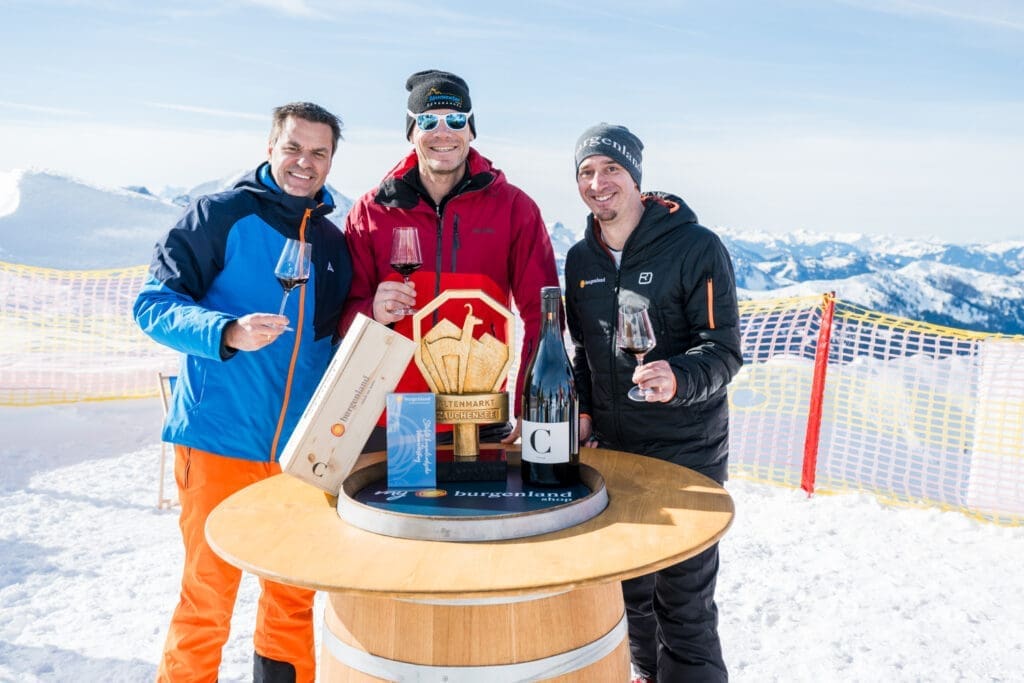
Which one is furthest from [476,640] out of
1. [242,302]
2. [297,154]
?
[297,154]

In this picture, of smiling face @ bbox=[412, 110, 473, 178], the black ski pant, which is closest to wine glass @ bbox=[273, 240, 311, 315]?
smiling face @ bbox=[412, 110, 473, 178]

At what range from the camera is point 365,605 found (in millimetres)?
1729

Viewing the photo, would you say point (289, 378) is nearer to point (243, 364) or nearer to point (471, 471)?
point (243, 364)

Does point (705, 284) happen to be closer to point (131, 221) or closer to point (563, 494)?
point (563, 494)

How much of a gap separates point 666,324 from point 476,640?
1.37 m

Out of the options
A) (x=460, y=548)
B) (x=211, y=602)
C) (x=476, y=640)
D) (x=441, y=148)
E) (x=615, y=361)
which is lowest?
(x=211, y=602)

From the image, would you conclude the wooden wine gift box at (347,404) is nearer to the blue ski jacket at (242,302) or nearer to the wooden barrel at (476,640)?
the wooden barrel at (476,640)

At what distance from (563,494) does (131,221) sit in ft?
76.2

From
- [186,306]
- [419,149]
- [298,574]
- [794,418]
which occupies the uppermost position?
[419,149]

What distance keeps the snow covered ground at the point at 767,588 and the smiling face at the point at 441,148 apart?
2.45 metres

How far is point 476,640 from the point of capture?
1.61m

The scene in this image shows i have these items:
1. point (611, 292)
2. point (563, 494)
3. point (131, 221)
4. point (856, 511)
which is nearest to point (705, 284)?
point (611, 292)

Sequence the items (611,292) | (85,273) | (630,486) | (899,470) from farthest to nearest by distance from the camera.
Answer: (85,273) → (899,470) → (611,292) → (630,486)

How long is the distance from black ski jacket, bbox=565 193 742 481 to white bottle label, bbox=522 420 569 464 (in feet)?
2.08
